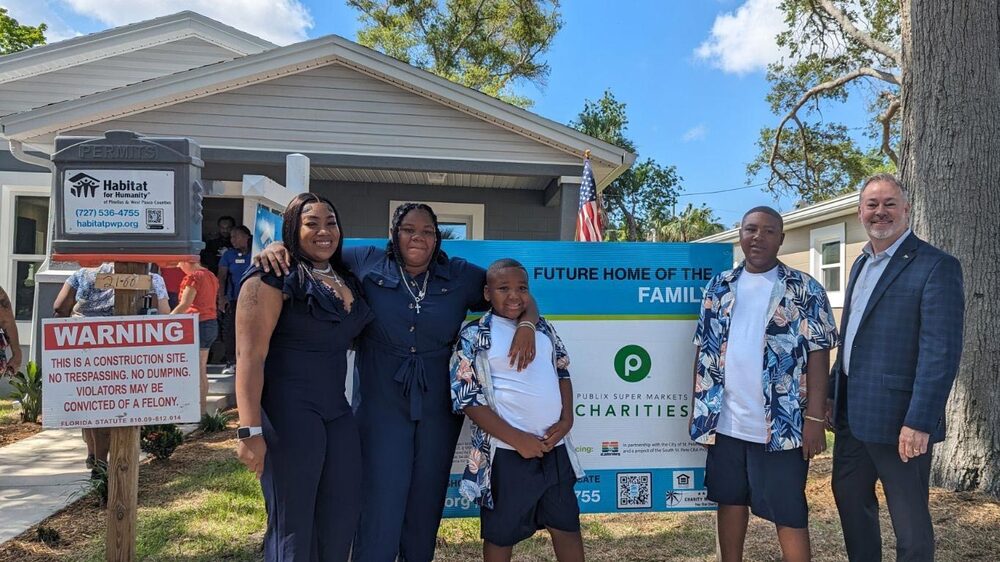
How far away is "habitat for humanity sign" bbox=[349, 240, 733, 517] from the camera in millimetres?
3213

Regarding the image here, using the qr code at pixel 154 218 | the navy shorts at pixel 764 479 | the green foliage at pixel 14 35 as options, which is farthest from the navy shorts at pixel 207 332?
the green foliage at pixel 14 35

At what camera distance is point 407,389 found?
246 cm

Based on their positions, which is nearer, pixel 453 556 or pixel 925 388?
pixel 925 388

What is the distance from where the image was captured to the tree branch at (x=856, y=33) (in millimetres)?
11625

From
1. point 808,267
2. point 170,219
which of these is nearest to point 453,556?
point 170,219

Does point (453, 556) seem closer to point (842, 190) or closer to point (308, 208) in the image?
point (308, 208)

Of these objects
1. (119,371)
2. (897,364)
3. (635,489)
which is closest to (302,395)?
(119,371)

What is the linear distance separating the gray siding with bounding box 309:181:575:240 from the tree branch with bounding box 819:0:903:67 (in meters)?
7.55

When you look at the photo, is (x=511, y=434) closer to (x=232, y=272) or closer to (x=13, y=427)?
(x=232, y=272)

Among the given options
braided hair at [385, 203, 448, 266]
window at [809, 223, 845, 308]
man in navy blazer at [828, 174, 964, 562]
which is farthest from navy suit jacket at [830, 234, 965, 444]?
window at [809, 223, 845, 308]

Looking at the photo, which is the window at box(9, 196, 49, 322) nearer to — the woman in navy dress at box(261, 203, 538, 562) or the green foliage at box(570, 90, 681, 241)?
the woman in navy dress at box(261, 203, 538, 562)

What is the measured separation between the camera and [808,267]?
11953 millimetres

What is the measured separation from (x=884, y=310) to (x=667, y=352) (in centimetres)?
101

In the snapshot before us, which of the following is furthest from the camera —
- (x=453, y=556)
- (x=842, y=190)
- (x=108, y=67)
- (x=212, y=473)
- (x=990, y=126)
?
(x=842, y=190)
